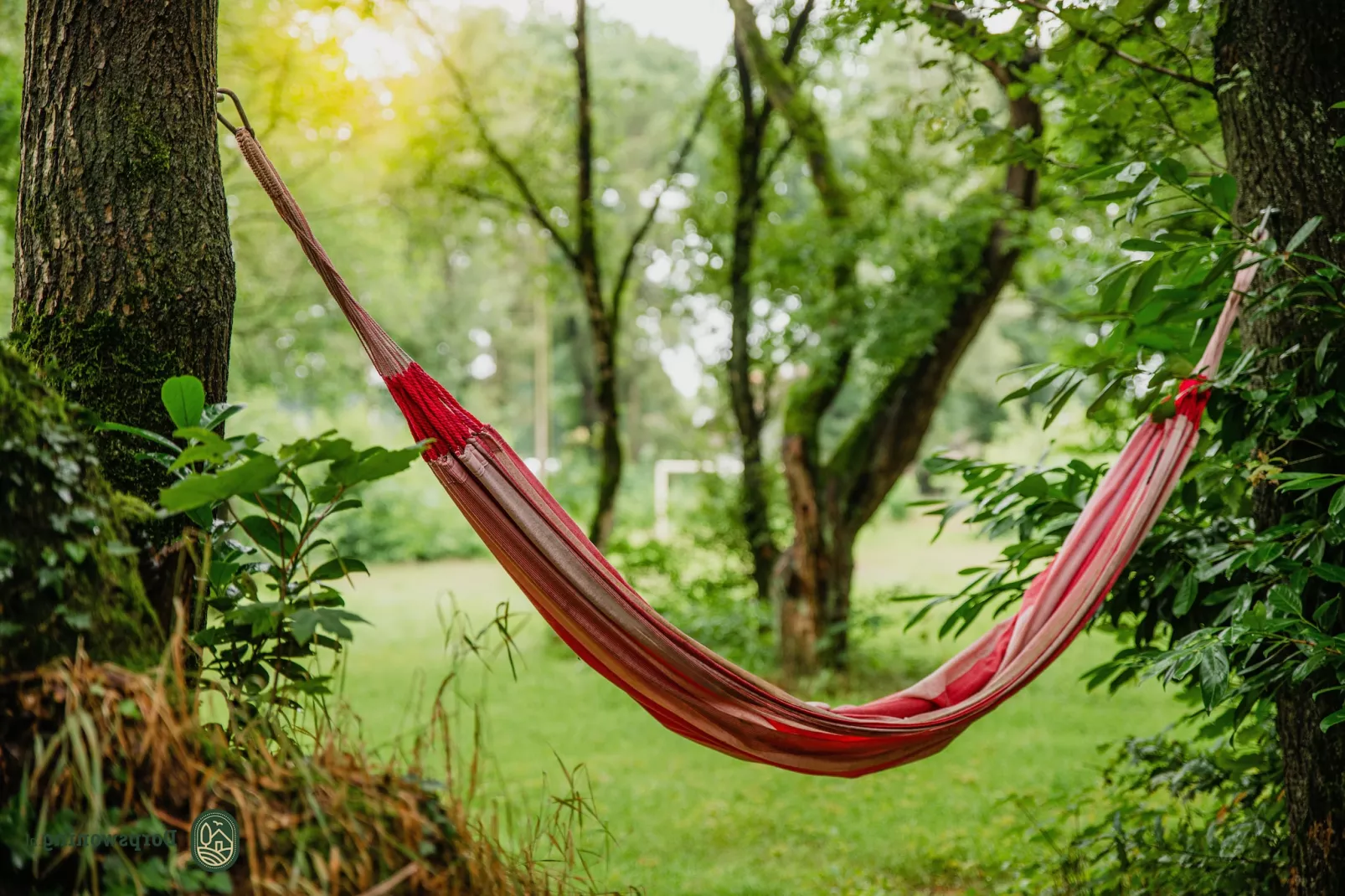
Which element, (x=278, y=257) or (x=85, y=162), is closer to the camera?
(x=85, y=162)

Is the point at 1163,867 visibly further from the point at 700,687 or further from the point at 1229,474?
the point at 700,687

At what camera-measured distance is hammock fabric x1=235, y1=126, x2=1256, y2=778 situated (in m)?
1.55

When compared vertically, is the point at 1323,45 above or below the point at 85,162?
above

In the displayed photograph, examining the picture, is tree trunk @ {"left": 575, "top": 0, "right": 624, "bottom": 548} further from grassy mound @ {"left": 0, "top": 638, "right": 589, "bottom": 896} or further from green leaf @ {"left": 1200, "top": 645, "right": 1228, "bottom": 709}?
grassy mound @ {"left": 0, "top": 638, "right": 589, "bottom": 896}

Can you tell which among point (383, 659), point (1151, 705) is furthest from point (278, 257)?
point (1151, 705)

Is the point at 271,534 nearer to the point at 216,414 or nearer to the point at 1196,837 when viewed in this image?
the point at 216,414

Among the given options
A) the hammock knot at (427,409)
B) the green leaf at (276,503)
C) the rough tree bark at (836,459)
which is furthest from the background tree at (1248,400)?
the rough tree bark at (836,459)

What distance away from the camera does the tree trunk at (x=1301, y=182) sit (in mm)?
1731

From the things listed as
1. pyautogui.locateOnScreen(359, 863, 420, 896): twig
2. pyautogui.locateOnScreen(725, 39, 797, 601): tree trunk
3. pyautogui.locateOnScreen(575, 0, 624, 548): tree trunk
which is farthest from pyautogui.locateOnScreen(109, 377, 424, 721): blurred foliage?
pyautogui.locateOnScreen(575, 0, 624, 548): tree trunk

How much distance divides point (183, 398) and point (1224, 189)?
1619mm

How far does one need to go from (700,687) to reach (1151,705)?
4289 mm

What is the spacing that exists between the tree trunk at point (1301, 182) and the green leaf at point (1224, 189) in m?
0.10

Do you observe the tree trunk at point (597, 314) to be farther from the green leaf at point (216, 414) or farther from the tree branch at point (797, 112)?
the green leaf at point (216, 414)

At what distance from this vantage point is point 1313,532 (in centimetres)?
162
